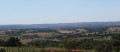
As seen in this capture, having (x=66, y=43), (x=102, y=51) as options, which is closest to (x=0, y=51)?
(x=102, y=51)

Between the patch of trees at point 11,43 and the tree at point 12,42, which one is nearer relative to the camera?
the patch of trees at point 11,43

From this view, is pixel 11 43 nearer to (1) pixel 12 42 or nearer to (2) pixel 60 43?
(1) pixel 12 42

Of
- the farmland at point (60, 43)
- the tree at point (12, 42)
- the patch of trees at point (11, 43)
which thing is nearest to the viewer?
the farmland at point (60, 43)

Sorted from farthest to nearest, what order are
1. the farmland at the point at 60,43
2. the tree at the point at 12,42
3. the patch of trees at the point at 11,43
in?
the tree at the point at 12,42
the patch of trees at the point at 11,43
the farmland at the point at 60,43

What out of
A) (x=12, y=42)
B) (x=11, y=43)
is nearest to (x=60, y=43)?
(x=12, y=42)

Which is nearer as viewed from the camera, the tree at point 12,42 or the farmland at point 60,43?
the farmland at point 60,43

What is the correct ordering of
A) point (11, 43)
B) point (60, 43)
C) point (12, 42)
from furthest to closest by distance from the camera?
point (60, 43) < point (12, 42) < point (11, 43)

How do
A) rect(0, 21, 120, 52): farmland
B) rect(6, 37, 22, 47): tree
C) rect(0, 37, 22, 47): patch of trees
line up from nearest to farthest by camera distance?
rect(0, 21, 120, 52): farmland
rect(0, 37, 22, 47): patch of trees
rect(6, 37, 22, 47): tree

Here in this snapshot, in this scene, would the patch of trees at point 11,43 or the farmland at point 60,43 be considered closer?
the farmland at point 60,43

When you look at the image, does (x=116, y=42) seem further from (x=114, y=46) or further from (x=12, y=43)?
(x=12, y=43)

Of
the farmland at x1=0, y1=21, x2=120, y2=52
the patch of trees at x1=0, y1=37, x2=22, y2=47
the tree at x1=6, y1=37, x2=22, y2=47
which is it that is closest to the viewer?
the farmland at x1=0, y1=21, x2=120, y2=52

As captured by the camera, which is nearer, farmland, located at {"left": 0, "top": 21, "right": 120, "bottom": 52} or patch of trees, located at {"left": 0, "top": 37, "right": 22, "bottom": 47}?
farmland, located at {"left": 0, "top": 21, "right": 120, "bottom": 52}
